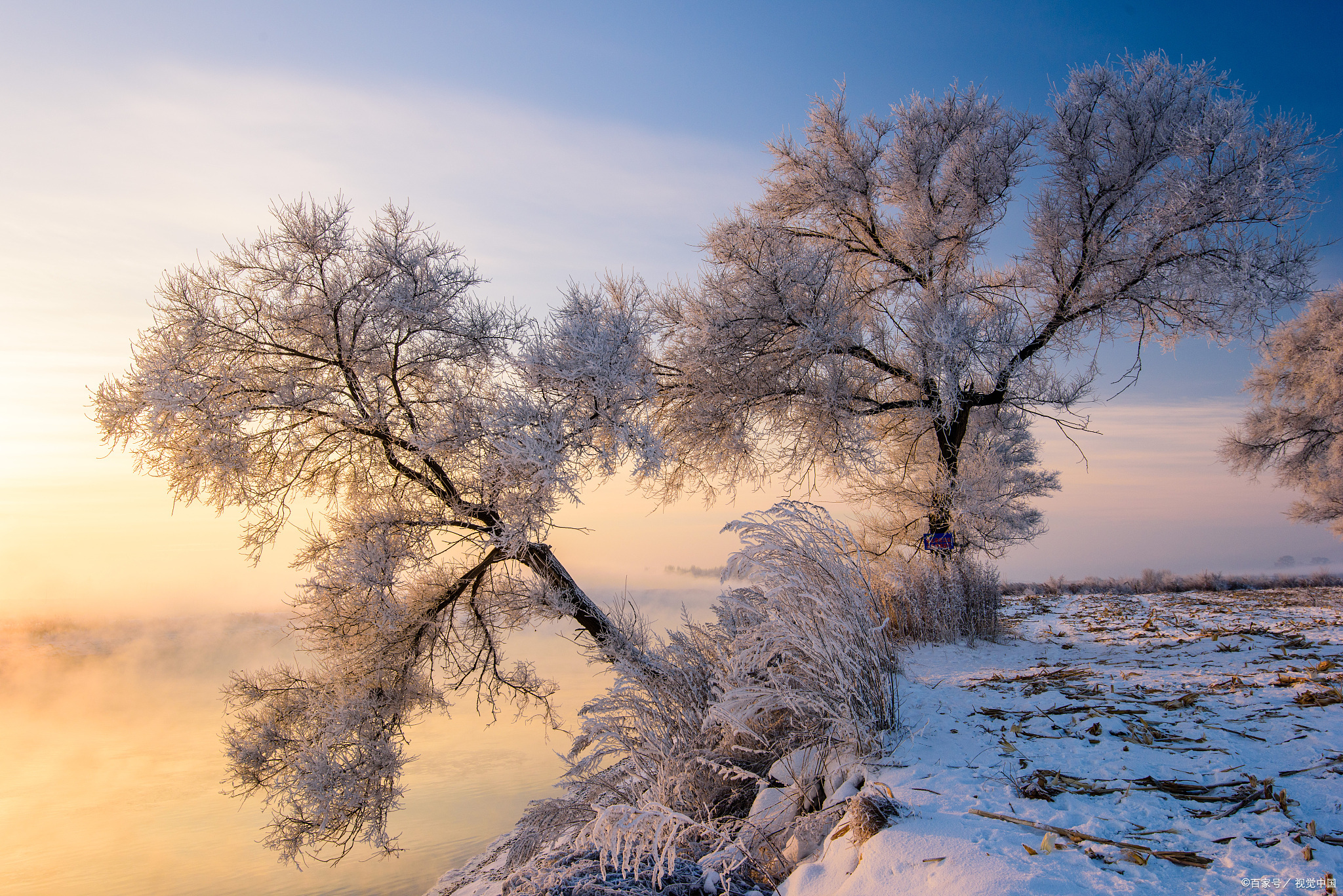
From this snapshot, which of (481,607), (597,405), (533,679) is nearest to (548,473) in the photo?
(597,405)

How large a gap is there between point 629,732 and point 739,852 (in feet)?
4.83

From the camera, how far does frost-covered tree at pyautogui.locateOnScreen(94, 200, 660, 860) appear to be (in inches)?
316

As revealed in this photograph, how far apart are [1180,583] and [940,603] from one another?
39.7 ft

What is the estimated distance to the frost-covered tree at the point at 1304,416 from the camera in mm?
16438

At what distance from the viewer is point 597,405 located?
28.0 feet

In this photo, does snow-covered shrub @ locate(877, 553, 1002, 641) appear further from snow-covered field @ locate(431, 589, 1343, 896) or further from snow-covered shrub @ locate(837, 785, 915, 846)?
snow-covered shrub @ locate(837, 785, 915, 846)

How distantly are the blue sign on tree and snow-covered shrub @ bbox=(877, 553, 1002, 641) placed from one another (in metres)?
3.28

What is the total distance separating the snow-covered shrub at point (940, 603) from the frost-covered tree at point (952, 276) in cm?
314

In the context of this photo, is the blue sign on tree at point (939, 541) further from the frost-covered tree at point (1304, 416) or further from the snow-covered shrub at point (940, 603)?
the frost-covered tree at point (1304, 416)

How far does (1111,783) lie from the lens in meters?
3.09

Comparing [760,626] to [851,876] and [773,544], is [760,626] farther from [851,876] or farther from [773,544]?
[851,876]

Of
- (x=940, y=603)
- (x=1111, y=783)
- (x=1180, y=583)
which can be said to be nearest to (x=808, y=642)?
(x=1111, y=783)

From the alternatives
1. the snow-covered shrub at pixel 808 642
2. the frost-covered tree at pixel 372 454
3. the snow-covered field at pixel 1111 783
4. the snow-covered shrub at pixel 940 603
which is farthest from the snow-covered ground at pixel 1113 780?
the frost-covered tree at pixel 372 454

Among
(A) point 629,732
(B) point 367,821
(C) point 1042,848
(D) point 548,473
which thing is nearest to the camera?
(C) point 1042,848
